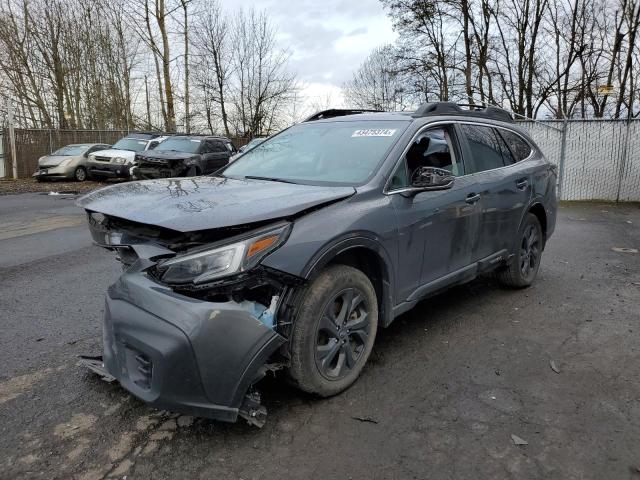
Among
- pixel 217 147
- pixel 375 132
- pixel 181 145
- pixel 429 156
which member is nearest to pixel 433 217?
pixel 429 156

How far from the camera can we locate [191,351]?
2324 millimetres

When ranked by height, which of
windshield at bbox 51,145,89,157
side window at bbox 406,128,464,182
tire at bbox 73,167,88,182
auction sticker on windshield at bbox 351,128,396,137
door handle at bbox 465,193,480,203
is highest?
auction sticker on windshield at bbox 351,128,396,137

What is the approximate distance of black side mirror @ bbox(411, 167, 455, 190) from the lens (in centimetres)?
339

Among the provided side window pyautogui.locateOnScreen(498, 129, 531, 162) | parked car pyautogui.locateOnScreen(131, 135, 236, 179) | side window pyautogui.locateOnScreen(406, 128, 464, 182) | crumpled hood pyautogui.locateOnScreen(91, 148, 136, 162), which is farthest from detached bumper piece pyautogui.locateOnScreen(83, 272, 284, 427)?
crumpled hood pyautogui.locateOnScreen(91, 148, 136, 162)

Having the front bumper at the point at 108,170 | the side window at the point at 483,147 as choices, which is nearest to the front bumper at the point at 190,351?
the side window at the point at 483,147

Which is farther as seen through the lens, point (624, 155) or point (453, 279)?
point (624, 155)

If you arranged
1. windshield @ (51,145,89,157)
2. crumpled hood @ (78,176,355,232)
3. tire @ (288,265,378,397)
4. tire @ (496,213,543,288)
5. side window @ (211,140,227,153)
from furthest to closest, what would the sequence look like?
windshield @ (51,145,89,157) < side window @ (211,140,227,153) < tire @ (496,213,543,288) < tire @ (288,265,378,397) < crumpled hood @ (78,176,355,232)

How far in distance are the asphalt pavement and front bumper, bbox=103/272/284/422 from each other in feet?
1.04

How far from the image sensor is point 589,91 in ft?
79.7

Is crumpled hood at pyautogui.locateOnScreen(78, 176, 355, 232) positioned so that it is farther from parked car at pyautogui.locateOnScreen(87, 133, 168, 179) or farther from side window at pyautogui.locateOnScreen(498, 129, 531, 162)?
parked car at pyautogui.locateOnScreen(87, 133, 168, 179)

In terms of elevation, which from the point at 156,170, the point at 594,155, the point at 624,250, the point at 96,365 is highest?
the point at 594,155

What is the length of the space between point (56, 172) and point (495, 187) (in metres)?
18.0

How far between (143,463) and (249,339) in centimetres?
79

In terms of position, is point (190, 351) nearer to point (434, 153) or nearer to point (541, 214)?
point (434, 153)
